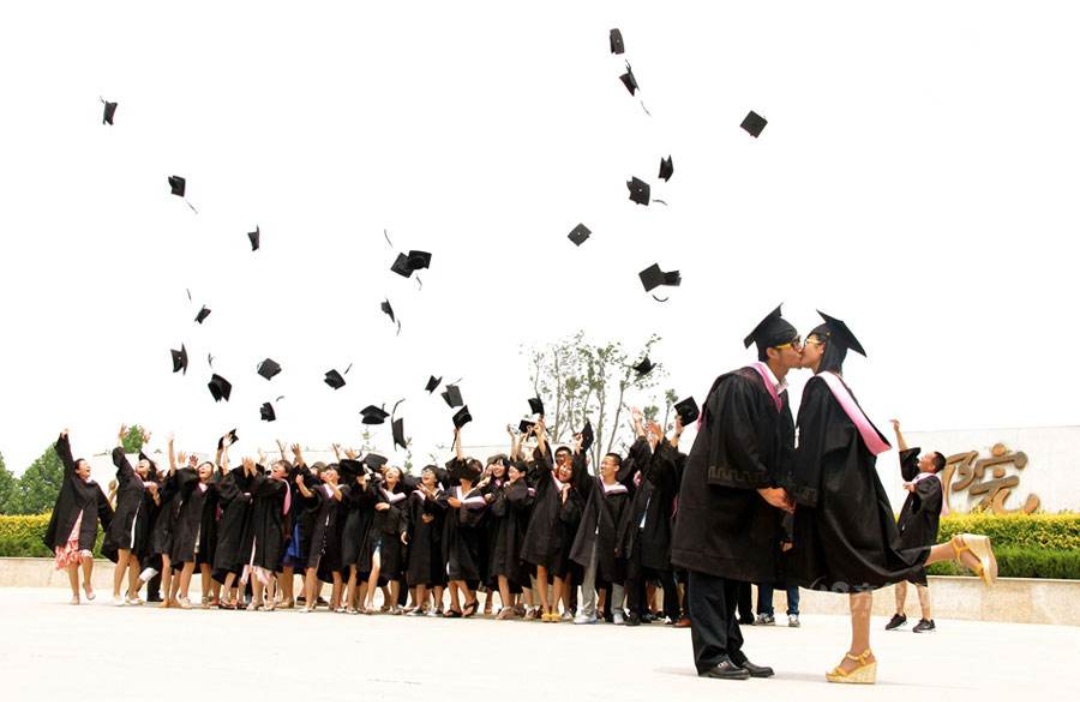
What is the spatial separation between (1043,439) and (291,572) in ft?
55.5

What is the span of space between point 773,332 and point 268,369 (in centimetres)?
981

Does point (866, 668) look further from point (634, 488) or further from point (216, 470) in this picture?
point (216, 470)

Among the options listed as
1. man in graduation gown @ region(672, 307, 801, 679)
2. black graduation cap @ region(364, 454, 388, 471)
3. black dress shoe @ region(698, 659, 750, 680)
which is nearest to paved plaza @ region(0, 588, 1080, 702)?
black dress shoe @ region(698, 659, 750, 680)

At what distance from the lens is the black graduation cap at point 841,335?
695 cm

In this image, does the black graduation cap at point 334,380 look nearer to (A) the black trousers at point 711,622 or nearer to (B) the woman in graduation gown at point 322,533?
(B) the woman in graduation gown at point 322,533

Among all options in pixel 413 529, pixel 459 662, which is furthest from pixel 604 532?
pixel 459 662

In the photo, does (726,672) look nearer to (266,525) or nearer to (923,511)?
(923,511)

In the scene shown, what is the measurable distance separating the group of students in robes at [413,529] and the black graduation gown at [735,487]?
206 inches

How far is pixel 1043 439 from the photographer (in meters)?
27.0

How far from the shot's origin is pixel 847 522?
662 cm

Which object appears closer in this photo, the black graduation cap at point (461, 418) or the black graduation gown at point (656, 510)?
the black graduation gown at point (656, 510)

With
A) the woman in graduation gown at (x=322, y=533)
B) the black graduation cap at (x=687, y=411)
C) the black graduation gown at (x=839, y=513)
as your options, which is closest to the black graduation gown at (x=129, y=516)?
the woman in graduation gown at (x=322, y=533)

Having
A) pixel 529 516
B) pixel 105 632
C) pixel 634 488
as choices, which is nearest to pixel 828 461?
Answer: pixel 105 632

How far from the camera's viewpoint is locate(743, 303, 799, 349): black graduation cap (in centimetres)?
707
